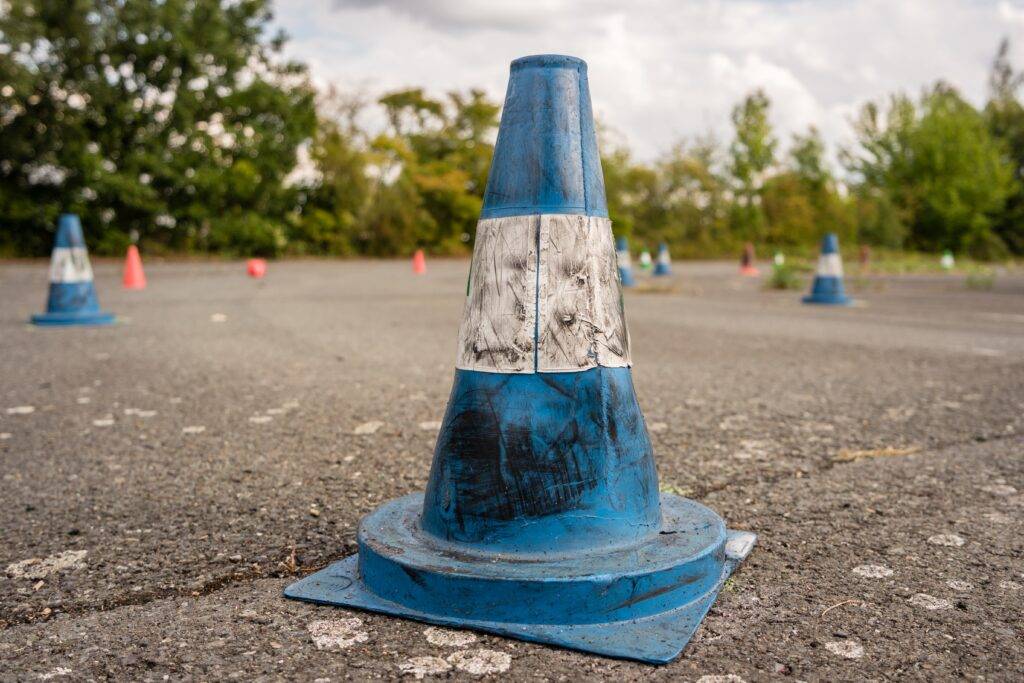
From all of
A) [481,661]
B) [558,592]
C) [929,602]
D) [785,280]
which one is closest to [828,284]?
[785,280]

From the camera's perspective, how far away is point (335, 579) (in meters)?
1.97

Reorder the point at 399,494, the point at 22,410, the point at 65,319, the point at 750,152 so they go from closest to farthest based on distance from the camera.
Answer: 1. the point at 399,494
2. the point at 22,410
3. the point at 65,319
4. the point at 750,152

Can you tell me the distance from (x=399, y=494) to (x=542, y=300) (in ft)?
3.36

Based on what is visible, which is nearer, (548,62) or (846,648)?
(846,648)

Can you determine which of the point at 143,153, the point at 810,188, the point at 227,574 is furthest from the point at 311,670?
the point at 810,188

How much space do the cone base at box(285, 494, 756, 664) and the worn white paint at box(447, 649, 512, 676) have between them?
72mm

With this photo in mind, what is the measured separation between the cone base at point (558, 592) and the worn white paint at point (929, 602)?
0.40 m

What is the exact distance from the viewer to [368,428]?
3598 mm

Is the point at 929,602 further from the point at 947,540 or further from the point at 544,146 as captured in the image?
the point at 544,146

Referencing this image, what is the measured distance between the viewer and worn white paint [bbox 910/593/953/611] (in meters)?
1.85

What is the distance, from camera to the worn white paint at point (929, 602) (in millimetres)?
1850

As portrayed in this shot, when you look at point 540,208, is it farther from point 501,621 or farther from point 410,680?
point 410,680

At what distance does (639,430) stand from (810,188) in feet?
131

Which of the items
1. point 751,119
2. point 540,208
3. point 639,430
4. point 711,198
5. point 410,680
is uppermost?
point 751,119
